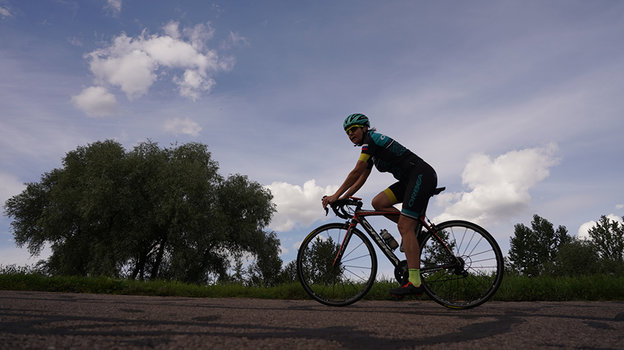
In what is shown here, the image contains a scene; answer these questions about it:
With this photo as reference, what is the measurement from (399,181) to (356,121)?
0.97m

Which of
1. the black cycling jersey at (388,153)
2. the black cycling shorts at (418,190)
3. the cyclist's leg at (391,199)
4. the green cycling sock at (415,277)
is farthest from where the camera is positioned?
the cyclist's leg at (391,199)

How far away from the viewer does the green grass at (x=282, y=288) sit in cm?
618

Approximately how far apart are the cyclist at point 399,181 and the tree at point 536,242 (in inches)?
2938

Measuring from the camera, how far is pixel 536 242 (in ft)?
235

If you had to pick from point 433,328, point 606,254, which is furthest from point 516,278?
point 606,254

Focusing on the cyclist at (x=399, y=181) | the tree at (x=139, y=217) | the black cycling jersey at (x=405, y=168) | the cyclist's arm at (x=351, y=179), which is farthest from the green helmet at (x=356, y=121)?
the tree at (x=139, y=217)

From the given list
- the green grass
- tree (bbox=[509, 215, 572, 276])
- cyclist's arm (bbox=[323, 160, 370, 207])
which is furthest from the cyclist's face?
tree (bbox=[509, 215, 572, 276])

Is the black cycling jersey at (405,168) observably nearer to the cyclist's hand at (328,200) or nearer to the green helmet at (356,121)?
the green helmet at (356,121)

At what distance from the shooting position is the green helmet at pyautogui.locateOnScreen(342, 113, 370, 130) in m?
5.08

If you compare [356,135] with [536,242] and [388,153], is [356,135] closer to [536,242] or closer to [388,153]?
[388,153]

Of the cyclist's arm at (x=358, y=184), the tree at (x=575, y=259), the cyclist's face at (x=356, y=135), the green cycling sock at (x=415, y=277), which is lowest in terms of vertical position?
the green cycling sock at (x=415, y=277)

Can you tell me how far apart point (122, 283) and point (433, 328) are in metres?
6.77

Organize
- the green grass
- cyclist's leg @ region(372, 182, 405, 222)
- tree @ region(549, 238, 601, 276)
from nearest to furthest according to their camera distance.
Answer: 1. cyclist's leg @ region(372, 182, 405, 222)
2. the green grass
3. tree @ region(549, 238, 601, 276)

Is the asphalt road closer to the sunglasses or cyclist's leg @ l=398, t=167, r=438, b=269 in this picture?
cyclist's leg @ l=398, t=167, r=438, b=269
